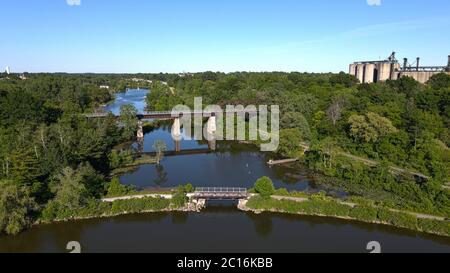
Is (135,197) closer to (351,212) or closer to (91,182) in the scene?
(91,182)

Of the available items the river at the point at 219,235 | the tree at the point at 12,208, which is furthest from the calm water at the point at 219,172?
the tree at the point at 12,208

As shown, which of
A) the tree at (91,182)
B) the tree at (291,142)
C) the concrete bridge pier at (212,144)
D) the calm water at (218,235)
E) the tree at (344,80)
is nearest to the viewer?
the calm water at (218,235)

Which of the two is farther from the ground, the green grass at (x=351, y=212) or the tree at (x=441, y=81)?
the tree at (x=441, y=81)

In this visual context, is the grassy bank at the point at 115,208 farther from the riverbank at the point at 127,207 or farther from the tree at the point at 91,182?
the tree at the point at 91,182

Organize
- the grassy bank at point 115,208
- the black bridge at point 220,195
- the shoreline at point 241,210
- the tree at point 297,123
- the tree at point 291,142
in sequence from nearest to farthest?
1. the shoreline at point 241,210
2. the grassy bank at point 115,208
3. the black bridge at point 220,195
4. the tree at point 291,142
5. the tree at point 297,123

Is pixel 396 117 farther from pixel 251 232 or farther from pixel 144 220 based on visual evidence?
pixel 144 220

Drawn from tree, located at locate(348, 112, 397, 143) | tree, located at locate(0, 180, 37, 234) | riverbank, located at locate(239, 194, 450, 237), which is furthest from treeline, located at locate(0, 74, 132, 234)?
tree, located at locate(348, 112, 397, 143)

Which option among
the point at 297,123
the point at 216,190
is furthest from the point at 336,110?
the point at 216,190
